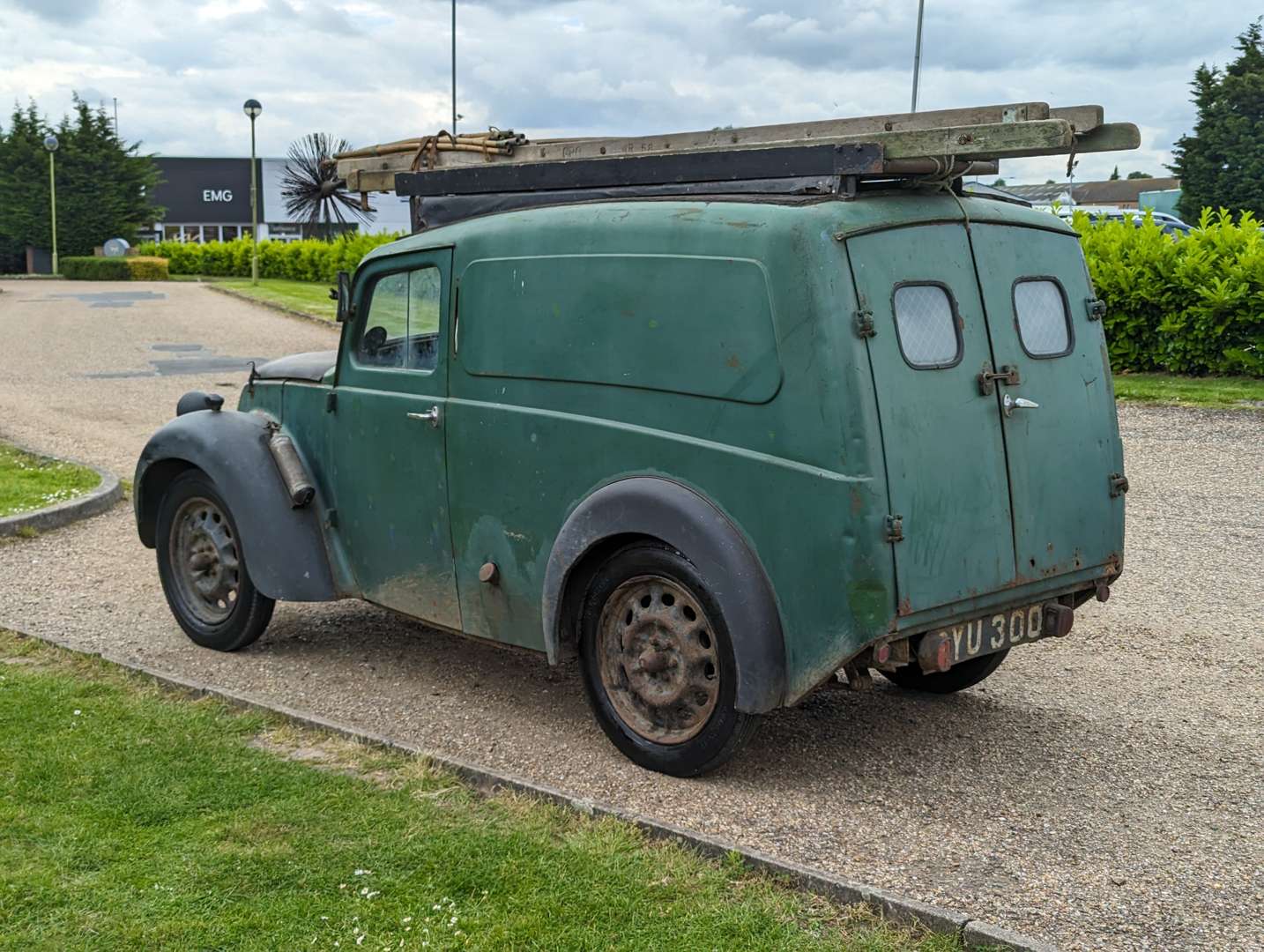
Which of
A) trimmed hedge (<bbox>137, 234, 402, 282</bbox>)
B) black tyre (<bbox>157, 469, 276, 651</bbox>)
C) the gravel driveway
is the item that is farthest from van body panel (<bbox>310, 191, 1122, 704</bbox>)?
trimmed hedge (<bbox>137, 234, 402, 282</bbox>)

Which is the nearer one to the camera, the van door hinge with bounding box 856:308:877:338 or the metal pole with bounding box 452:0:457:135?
the van door hinge with bounding box 856:308:877:338

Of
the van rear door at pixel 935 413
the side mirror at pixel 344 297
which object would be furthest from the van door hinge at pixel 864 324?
the side mirror at pixel 344 297

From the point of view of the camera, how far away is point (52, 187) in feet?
180

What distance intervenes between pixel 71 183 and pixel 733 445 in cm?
5979

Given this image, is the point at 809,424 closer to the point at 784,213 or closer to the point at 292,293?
the point at 784,213

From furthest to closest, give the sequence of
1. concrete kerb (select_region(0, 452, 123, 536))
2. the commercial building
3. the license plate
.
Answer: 1. the commercial building
2. concrete kerb (select_region(0, 452, 123, 536))
3. the license plate

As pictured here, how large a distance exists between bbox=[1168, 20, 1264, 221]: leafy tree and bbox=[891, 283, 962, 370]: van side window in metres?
39.3

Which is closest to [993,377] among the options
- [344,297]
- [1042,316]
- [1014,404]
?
[1014,404]

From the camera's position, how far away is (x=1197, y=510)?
10.1 m

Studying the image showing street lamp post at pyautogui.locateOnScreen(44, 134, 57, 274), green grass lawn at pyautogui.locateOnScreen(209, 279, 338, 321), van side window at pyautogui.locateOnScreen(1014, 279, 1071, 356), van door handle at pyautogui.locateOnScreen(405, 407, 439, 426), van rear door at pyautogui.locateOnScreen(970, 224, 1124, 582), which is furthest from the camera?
street lamp post at pyautogui.locateOnScreen(44, 134, 57, 274)

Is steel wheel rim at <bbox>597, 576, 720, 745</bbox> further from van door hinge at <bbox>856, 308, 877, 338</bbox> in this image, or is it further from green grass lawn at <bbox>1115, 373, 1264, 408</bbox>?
green grass lawn at <bbox>1115, 373, 1264, 408</bbox>

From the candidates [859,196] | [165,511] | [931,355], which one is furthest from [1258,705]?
[165,511]

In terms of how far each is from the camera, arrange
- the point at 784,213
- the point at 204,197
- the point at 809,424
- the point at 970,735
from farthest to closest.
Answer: the point at 204,197, the point at 970,735, the point at 784,213, the point at 809,424

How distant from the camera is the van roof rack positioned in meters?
4.73
